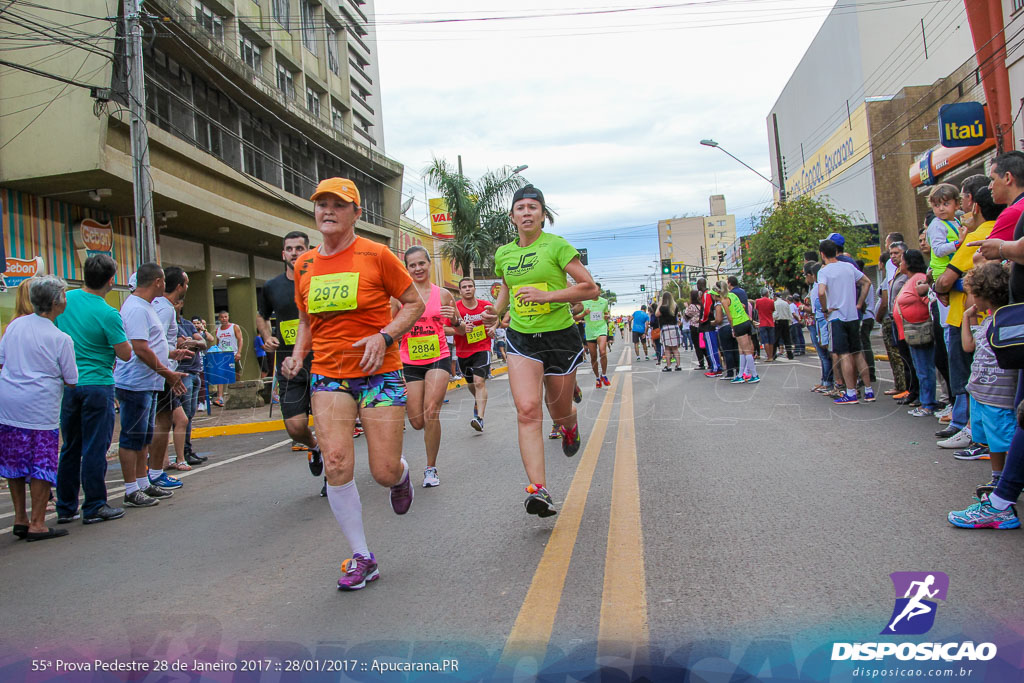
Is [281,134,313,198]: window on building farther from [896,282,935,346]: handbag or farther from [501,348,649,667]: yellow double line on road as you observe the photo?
[501,348,649,667]: yellow double line on road

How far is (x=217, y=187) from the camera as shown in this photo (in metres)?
21.2

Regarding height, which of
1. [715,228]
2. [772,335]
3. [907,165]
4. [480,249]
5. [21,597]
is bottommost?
[21,597]

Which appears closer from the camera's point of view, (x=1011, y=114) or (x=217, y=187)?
(x=1011, y=114)

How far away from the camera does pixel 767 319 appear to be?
18438 millimetres

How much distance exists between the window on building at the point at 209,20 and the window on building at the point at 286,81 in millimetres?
4837

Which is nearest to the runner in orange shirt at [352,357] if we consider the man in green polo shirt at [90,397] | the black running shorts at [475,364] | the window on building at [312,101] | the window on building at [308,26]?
the man in green polo shirt at [90,397]

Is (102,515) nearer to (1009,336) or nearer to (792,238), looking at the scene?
(1009,336)

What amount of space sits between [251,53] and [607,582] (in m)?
29.0

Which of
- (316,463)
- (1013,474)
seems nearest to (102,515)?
(316,463)

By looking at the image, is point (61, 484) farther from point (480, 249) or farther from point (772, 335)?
point (480, 249)

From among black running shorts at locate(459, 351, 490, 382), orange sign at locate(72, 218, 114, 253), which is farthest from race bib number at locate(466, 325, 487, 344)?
orange sign at locate(72, 218, 114, 253)

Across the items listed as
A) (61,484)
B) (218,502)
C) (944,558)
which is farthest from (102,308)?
(944,558)

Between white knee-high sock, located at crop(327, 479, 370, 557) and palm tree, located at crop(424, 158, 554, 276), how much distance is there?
28.9m

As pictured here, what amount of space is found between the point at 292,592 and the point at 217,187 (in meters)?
19.6
